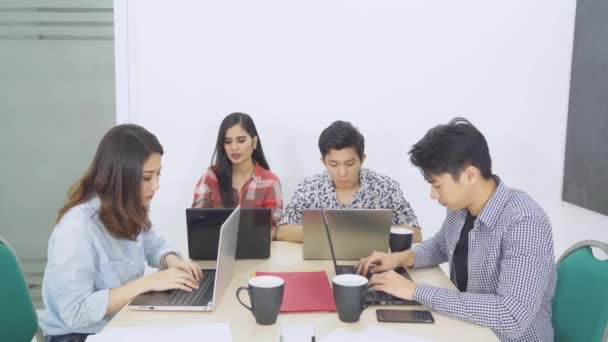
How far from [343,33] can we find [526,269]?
5.94 feet

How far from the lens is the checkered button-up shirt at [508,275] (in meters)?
1.15

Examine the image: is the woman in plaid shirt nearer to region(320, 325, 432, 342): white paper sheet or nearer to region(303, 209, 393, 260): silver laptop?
region(303, 209, 393, 260): silver laptop

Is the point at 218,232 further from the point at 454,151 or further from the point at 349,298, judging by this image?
the point at 454,151

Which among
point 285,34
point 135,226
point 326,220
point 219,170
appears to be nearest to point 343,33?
point 285,34

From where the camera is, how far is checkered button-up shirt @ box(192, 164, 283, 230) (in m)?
2.39

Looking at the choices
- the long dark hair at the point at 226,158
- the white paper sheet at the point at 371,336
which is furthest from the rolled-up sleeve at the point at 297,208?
the white paper sheet at the point at 371,336

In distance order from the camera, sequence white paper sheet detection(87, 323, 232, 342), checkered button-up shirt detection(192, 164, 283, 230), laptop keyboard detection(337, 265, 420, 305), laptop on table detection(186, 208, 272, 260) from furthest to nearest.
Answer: checkered button-up shirt detection(192, 164, 283, 230), laptop on table detection(186, 208, 272, 260), laptop keyboard detection(337, 265, 420, 305), white paper sheet detection(87, 323, 232, 342)

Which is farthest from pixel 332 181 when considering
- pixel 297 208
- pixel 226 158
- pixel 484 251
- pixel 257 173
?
pixel 484 251

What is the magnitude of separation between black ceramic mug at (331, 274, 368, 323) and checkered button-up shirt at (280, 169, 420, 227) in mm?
1013

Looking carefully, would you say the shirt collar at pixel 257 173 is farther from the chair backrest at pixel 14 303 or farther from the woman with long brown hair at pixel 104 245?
the chair backrest at pixel 14 303

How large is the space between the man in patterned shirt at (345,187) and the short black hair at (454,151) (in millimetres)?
754

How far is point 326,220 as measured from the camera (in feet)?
5.05

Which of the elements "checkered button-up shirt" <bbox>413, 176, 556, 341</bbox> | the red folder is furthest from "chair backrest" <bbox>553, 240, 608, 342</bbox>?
the red folder

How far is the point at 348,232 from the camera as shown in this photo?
1602 mm
